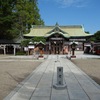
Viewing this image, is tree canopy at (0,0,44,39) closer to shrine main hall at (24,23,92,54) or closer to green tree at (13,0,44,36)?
green tree at (13,0,44,36)

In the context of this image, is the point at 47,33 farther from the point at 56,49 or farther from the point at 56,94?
the point at 56,94

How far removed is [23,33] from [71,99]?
163 ft

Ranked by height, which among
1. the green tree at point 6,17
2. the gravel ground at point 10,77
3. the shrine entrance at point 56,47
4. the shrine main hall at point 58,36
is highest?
the green tree at point 6,17

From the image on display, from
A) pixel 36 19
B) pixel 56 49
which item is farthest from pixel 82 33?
pixel 36 19

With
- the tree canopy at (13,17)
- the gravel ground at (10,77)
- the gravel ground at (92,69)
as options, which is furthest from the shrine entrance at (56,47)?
the gravel ground at (10,77)

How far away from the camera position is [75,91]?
8805 millimetres

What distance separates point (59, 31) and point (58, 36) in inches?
75.7

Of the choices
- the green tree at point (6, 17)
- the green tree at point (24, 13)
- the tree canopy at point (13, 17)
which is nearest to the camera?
the green tree at point (6, 17)

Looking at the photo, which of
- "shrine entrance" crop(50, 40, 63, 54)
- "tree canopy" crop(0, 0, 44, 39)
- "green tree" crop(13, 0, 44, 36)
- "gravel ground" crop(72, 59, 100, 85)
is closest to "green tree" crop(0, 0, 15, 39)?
"tree canopy" crop(0, 0, 44, 39)

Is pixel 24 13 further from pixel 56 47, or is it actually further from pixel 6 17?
pixel 56 47

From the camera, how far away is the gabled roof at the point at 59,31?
5550 cm

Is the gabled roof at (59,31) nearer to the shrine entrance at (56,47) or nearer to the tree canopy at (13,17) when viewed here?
the shrine entrance at (56,47)

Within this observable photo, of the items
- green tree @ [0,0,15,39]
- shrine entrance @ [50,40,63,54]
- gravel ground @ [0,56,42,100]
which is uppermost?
green tree @ [0,0,15,39]

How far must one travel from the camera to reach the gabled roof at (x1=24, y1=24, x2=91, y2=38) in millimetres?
55500
